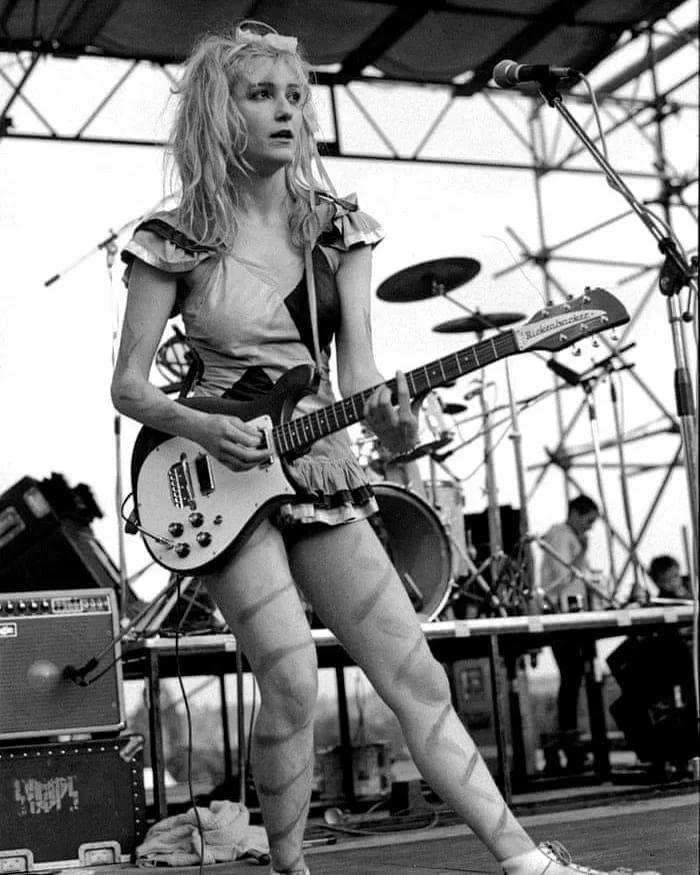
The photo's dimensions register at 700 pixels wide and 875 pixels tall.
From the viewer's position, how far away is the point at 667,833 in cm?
363

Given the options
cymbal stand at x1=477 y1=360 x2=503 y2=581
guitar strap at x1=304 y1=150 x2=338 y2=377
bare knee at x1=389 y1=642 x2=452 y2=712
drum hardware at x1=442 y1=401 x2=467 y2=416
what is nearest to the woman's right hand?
guitar strap at x1=304 y1=150 x2=338 y2=377

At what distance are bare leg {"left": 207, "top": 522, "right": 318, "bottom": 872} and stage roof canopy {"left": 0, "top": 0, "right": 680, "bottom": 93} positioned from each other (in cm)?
586

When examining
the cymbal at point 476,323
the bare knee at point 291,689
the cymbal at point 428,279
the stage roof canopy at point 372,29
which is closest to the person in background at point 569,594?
the cymbal at point 476,323

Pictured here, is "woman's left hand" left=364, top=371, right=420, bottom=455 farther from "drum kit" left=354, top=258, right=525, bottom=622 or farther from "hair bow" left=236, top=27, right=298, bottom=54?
"drum kit" left=354, top=258, right=525, bottom=622

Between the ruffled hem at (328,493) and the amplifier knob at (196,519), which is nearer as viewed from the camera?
the ruffled hem at (328,493)

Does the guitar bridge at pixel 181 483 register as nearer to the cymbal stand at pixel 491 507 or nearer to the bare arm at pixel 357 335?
the bare arm at pixel 357 335

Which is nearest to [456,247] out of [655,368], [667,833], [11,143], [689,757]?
[655,368]

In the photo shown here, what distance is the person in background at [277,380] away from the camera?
2.49 metres

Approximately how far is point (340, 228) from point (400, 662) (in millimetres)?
874

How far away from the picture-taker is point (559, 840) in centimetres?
371

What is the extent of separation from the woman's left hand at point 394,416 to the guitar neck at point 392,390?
4cm

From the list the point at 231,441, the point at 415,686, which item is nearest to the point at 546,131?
the point at 231,441

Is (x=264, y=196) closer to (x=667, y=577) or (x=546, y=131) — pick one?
(x=667, y=577)

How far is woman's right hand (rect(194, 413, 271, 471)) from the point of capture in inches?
99.6
